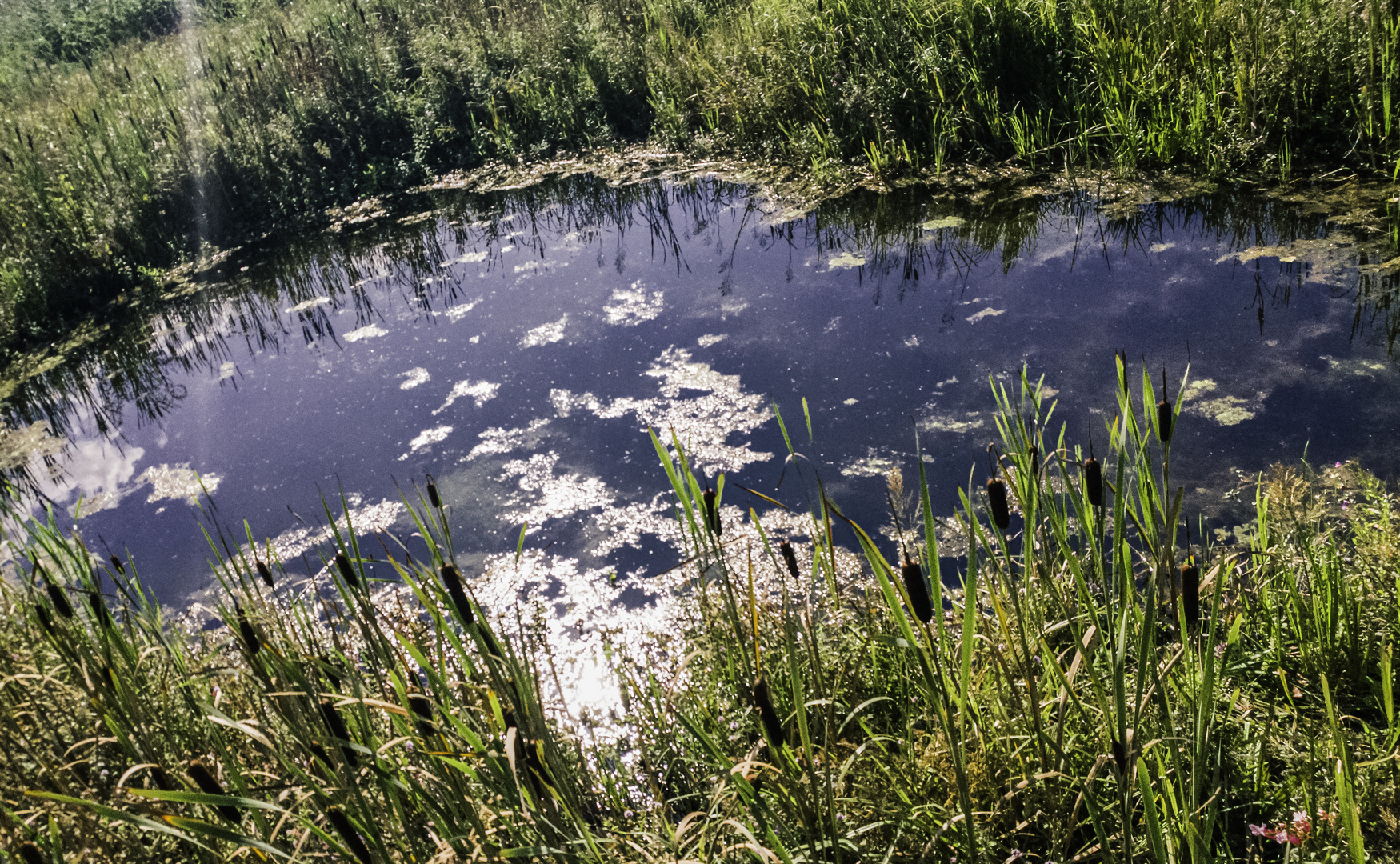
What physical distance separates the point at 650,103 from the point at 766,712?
6359 millimetres

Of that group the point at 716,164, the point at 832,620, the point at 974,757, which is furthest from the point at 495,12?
the point at 974,757

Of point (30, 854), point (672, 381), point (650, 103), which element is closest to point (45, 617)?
point (30, 854)

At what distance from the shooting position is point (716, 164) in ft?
19.1

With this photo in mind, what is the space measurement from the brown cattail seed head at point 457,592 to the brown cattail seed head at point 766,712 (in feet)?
1.33

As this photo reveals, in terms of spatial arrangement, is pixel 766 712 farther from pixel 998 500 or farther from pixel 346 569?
pixel 346 569

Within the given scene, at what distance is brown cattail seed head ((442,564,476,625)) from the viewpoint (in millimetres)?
992

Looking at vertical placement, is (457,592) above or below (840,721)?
above

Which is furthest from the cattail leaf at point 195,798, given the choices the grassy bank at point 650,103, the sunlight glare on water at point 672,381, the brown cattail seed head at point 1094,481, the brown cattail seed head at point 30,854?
the grassy bank at point 650,103

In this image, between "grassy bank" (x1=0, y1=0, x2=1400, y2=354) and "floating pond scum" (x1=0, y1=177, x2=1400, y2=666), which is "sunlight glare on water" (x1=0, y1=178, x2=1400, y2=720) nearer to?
"floating pond scum" (x1=0, y1=177, x2=1400, y2=666)

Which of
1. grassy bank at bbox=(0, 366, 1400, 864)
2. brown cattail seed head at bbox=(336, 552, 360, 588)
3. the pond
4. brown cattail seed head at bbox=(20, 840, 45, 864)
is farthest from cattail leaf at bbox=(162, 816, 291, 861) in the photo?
Result: the pond

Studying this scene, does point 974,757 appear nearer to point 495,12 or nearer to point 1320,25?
point 1320,25

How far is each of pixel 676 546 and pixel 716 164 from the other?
3.85m

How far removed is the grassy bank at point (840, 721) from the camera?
101cm

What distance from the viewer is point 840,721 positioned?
1.87 meters
